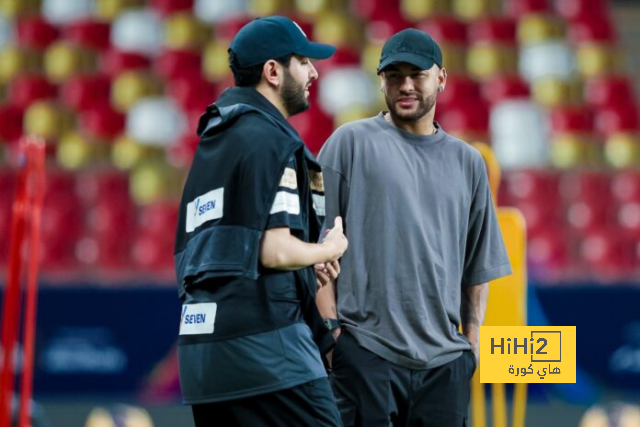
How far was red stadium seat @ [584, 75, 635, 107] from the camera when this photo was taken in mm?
10562

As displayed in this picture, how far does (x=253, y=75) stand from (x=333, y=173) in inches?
21.1

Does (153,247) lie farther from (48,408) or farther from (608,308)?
(608,308)

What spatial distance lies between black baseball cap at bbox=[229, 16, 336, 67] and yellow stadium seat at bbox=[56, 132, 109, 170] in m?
7.12

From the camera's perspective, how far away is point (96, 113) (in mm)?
10461

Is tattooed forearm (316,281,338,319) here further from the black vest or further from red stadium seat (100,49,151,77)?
red stadium seat (100,49,151,77)

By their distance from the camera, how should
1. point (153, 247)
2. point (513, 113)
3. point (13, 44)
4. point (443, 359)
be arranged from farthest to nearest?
point (13, 44) < point (513, 113) < point (153, 247) < point (443, 359)

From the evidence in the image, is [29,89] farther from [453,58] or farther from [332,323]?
[332,323]

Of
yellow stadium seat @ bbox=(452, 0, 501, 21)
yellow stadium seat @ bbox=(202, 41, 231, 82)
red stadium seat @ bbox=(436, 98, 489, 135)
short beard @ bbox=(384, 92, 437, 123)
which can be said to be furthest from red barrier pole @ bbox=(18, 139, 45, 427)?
yellow stadium seat @ bbox=(452, 0, 501, 21)

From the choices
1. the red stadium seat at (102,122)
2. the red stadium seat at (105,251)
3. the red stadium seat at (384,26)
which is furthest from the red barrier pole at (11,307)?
the red stadium seat at (384,26)

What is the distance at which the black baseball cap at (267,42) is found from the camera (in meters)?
3.14

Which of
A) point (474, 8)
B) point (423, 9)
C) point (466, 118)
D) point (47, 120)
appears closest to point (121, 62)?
point (47, 120)

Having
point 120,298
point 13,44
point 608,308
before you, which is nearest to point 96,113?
point 13,44

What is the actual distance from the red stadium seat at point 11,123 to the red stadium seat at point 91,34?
36.5 inches

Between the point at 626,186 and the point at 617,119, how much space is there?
1.33 metres
